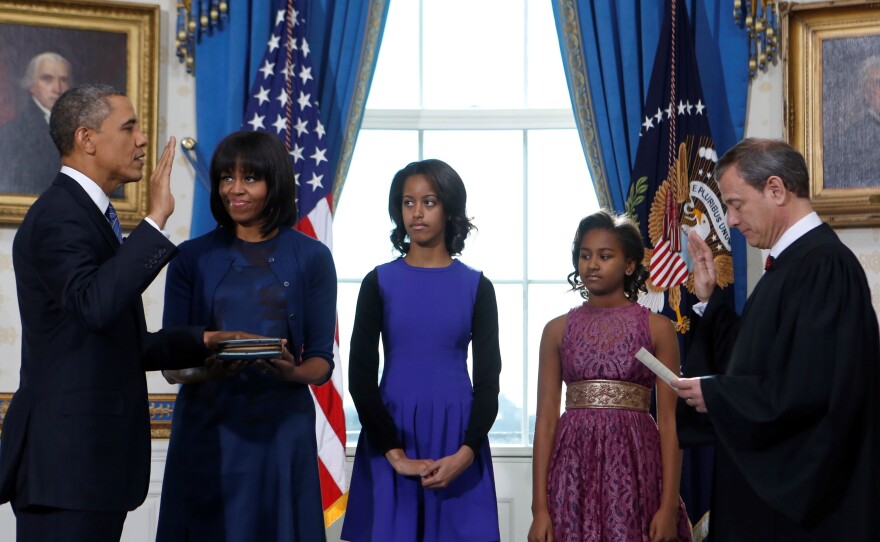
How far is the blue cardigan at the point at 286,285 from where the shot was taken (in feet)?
9.61

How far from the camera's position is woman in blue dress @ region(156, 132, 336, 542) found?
9.18 feet

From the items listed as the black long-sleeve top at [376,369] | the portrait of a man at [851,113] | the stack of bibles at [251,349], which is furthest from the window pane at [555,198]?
the stack of bibles at [251,349]

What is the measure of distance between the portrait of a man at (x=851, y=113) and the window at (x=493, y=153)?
45.2 inches

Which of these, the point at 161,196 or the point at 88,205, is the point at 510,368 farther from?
the point at 88,205

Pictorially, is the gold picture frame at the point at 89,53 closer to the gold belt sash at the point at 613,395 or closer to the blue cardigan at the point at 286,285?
the blue cardigan at the point at 286,285

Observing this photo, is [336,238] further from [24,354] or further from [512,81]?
[24,354]

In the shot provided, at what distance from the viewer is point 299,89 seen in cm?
492

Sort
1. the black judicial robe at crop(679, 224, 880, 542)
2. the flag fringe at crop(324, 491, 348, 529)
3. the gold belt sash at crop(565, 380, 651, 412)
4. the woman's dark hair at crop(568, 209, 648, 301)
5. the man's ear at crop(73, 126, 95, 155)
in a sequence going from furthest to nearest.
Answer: the flag fringe at crop(324, 491, 348, 529) < the woman's dark hair at crop(568, 209, 648, 301) < the gold belt sash at crop(565, 380, 651, 412) < the man's ear at crop(73, 126, 95, 155) < the black judicial robe at crop(679, 224, 880, 542)

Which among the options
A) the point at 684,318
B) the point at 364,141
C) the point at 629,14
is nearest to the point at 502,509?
the point at 684,318

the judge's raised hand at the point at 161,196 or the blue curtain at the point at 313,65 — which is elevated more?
the blue curtain at the point at 313,65

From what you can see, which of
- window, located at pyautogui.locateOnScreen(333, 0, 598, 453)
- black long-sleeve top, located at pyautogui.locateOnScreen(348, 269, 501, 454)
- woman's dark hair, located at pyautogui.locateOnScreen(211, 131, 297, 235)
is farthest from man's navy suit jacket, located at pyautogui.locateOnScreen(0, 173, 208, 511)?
window, located at pyautogui.locateOnScreen(333, 0, 598, 453)

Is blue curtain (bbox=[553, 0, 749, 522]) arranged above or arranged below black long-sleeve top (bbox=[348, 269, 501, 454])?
above

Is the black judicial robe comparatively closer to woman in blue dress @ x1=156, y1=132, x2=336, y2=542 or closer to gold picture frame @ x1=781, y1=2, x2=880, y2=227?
woman in blue dress @ x1=156, y1=132, x2=336, y2=542

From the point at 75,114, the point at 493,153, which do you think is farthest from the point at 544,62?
the point at 75,114
